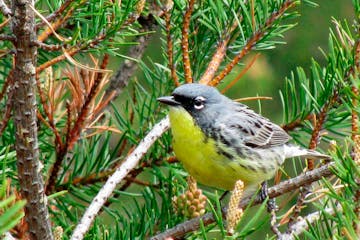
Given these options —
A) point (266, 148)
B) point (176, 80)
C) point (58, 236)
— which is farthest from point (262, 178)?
point (58, 236)

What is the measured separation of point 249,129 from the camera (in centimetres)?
359

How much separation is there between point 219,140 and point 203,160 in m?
0.20

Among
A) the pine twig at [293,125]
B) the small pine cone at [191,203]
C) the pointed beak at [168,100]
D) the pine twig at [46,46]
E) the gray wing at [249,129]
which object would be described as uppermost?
the pine twig at [46,46]

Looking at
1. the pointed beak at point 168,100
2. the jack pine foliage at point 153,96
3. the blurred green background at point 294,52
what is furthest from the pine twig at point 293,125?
the blurred green background at point 294,52

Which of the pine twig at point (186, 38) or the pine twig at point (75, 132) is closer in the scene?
the pine twig at point (186, 38)

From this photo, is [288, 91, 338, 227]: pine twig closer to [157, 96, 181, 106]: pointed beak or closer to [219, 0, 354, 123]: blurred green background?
[157, 96, 181, 106]: pointed beak

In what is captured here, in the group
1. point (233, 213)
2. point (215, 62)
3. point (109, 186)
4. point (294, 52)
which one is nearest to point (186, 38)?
point (215, 62)

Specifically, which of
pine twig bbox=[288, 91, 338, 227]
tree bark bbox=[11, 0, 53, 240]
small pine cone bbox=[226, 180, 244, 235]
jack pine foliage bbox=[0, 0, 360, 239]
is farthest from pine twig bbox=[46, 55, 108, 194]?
small pine cone bbox=[226, 180, 244, 235]

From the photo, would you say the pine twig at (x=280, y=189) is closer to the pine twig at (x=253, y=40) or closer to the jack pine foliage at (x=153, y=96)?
the jack pine foliage at (x=153, y=96)

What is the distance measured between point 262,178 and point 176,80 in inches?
36.8

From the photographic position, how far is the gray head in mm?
2919

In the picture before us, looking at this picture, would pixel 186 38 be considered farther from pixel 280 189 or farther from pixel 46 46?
pixel 46 46

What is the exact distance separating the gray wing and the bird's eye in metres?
0.12

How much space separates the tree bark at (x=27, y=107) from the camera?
1.73m
